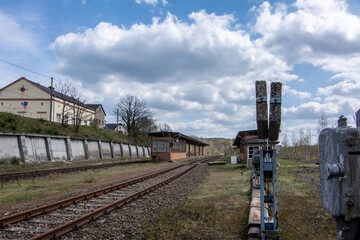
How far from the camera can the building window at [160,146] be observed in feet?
118

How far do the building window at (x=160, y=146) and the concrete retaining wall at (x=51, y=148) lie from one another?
649 centimetres

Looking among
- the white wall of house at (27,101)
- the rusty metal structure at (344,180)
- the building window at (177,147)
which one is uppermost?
the white wall of house at (27,101)

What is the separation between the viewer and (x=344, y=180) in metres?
2.09

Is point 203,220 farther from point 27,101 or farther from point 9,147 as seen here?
point 27,101

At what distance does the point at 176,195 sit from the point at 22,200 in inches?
206

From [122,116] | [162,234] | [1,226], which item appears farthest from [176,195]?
[122,116]

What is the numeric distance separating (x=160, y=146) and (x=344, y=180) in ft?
114

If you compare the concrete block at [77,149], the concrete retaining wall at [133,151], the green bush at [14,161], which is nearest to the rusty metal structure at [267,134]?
the green bush at [14,161]

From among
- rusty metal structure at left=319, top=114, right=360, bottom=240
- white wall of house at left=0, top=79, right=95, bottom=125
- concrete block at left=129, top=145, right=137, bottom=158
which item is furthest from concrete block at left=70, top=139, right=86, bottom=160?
rusty metal structure at left=319, top=114, right=360, bottom=240

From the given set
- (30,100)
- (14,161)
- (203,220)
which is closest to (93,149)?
(14,161)

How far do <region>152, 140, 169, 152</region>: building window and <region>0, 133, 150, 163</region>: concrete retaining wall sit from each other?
6.49m

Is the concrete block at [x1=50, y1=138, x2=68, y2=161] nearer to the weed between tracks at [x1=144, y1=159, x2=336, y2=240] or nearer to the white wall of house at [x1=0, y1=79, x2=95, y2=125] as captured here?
the white wall of house at [x1=0, y1=79, x2=95, y2=125]

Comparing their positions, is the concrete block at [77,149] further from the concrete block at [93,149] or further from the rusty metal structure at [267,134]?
the rusty metal structure at [267,134]

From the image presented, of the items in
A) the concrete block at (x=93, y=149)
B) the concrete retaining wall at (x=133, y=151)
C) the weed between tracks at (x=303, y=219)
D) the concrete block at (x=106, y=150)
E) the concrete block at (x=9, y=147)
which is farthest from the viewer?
the concrete retaining wall at (x=133, y=151)
